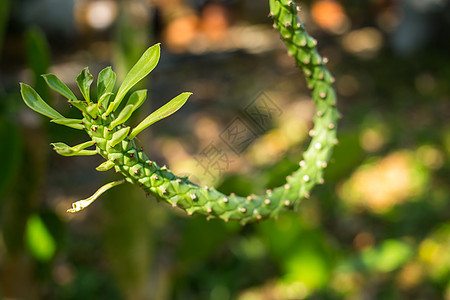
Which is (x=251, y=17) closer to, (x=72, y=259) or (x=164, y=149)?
(x=164, y=149)

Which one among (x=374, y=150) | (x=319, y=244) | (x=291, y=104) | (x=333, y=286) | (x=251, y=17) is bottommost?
(x=333, y=286)

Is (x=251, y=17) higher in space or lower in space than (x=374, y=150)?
higher

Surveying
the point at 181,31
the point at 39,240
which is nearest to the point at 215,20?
the point at 181,31

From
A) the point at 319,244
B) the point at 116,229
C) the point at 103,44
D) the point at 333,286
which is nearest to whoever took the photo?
the point at 116,229

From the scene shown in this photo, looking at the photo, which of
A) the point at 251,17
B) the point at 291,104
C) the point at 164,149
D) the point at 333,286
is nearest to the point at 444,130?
the point at 291,104

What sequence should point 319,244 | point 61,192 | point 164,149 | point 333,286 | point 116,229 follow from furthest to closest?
point 164,149
point 61,192
point 333,286
point 319,244
point 116,229

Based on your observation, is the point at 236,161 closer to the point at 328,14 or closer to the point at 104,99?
the point at 104,99
